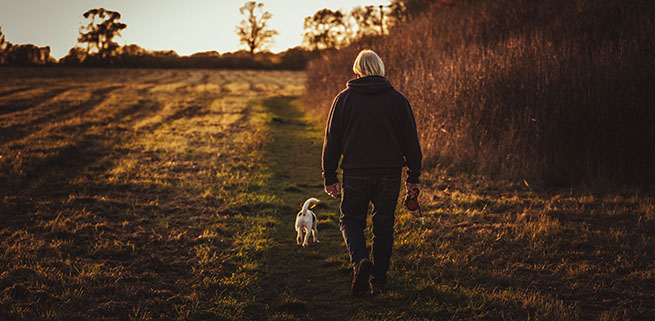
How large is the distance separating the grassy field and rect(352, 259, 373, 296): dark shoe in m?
0.14

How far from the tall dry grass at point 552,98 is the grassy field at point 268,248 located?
82cm

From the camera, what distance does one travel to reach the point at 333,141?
154 inches

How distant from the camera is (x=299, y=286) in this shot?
14.4ft

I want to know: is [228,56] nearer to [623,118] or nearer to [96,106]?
[96,106]

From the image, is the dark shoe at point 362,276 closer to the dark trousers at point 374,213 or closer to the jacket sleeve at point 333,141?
the dark trousers at point 374,213

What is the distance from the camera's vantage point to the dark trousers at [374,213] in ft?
12.5

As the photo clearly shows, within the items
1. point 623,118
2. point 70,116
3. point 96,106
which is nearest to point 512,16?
point 623,118

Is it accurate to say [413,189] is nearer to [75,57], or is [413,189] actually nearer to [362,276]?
[362,276]

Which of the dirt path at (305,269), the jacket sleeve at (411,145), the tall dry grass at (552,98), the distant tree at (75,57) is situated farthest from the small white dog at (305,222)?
the distant tree at (75,57)

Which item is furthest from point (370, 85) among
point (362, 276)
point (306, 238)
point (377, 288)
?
point (306, 238)

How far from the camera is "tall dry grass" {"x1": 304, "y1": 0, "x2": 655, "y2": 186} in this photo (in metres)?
7.60

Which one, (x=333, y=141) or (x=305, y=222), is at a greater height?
(x=333, y=141)

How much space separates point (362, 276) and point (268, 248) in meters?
1.88

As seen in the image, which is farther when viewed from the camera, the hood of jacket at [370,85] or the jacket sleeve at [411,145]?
the jacket sleeve at [411,145]
